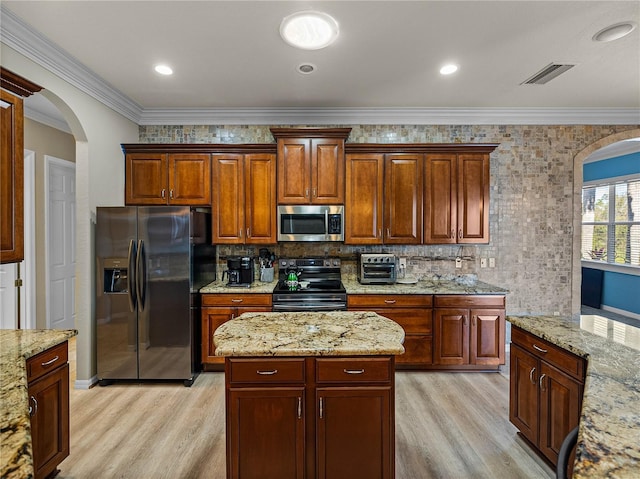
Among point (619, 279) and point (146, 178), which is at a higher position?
point (146, 178)

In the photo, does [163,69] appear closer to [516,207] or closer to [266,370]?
[266,370]

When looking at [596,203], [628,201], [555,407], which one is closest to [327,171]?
[555,407]

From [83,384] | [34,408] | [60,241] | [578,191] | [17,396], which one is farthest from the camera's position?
[60,241]

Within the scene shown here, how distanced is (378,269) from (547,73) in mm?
2468

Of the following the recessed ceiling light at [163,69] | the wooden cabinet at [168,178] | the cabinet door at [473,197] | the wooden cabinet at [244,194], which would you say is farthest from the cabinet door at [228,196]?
the cabinet door at [473,197]

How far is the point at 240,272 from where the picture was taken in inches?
150

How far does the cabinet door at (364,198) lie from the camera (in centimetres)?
391

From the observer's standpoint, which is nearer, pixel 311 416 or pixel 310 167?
pixel 311 416

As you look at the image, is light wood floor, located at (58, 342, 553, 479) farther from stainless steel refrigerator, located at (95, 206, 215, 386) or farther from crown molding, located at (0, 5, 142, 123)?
crown molding, located at (0, 5, 142, 123)

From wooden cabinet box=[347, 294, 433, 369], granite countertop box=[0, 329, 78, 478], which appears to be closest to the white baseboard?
granite countertop box=[0, 329, 78, 478]

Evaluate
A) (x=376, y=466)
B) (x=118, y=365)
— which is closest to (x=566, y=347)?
(x=376, y=466)

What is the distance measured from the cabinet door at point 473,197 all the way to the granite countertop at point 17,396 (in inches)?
148

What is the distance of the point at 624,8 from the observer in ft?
7.35

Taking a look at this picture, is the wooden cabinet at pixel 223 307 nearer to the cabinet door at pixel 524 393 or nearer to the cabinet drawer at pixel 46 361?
the cabinet drawer at pixel 46 361
